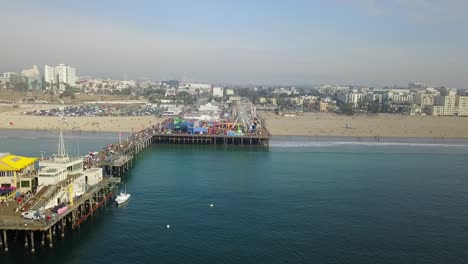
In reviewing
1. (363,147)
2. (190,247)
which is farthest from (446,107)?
(190,247)

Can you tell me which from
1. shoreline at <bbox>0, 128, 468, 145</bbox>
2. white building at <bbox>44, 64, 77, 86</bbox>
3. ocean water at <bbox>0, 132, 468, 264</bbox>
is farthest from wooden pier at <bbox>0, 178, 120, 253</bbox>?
white building at <bbox>44, 64, 77, 86</bbox>

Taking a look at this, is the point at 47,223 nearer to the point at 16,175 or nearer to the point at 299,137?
the point at 16,175

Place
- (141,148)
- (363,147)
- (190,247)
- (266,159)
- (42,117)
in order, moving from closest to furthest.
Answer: (190,247) → (266,159) → (141,148) → (363,147) → (42,117)

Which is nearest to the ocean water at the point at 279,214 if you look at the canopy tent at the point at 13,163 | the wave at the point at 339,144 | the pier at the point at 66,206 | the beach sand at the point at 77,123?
the pier at the point at 66,206

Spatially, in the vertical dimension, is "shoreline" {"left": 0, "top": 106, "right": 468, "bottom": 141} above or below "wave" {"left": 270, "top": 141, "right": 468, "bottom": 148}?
above

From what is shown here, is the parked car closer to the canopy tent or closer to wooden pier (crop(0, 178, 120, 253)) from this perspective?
wooden pier (crop(0, 178, 120, 253))

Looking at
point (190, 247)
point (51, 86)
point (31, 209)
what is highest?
point (51, 86)

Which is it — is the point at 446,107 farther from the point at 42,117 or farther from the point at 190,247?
the point at 190,247
